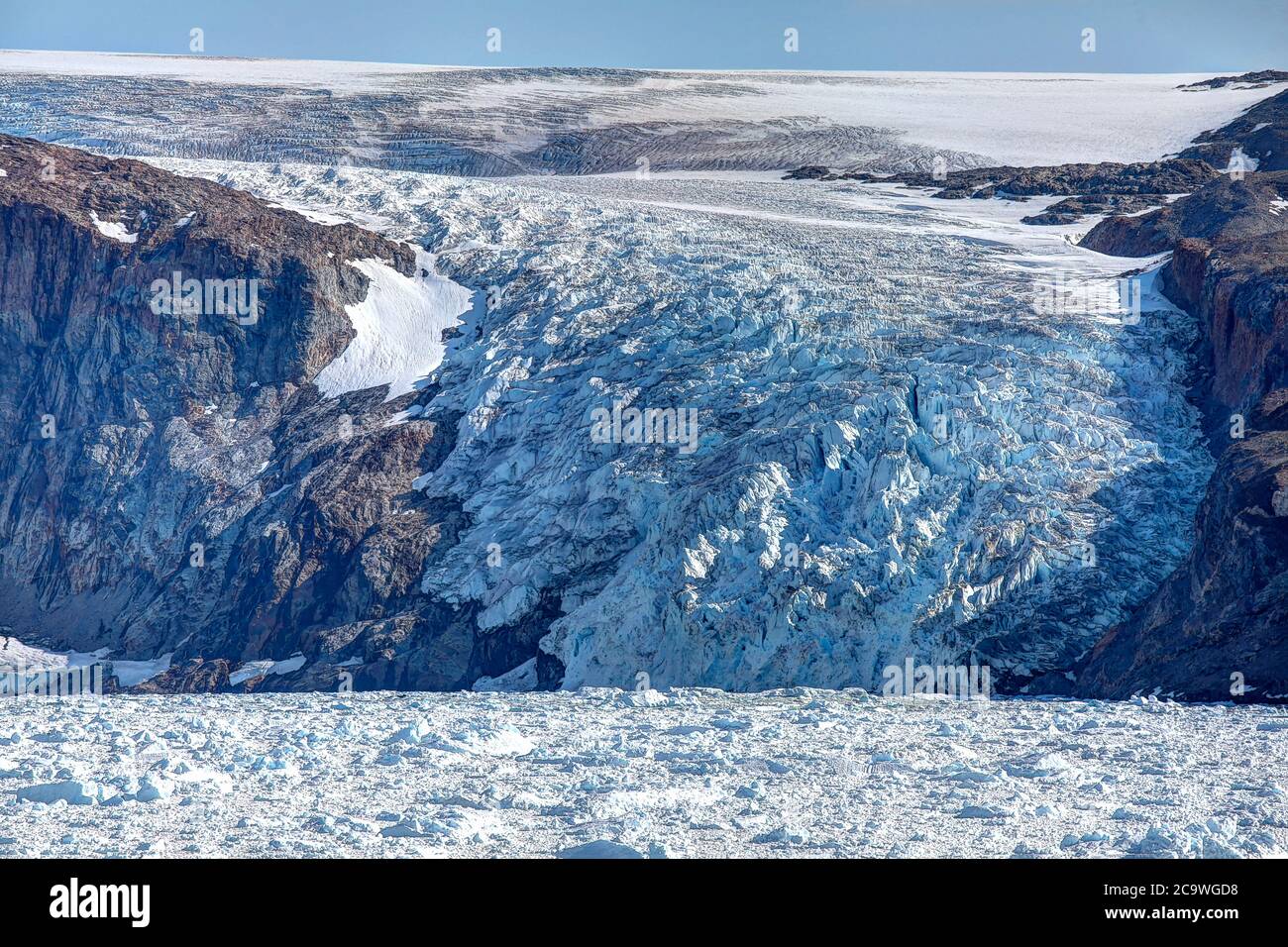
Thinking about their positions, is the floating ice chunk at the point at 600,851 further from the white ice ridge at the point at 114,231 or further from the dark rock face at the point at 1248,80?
the dark rock face at the point at 1248,80

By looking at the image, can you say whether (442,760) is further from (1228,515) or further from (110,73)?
(110,73)

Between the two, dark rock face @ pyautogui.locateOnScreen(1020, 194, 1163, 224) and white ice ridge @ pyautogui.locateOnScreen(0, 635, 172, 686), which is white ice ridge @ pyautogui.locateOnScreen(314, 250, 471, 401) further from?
dark rock face @ pyautogui.locateOnScreen(1020, 194, 1163, 224)

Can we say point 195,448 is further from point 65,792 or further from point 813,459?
point 65,792

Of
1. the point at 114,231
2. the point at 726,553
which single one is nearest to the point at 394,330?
the point at 114,231

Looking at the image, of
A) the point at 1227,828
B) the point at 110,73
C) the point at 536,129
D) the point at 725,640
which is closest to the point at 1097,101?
the point at 536,129

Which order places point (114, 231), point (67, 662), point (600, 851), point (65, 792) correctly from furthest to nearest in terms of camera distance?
point (114, 231)
point (67, 662)
point (65, 792)
point (600, 851)
